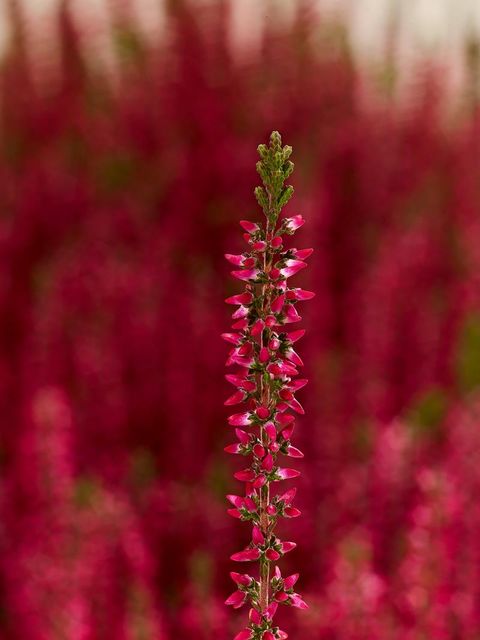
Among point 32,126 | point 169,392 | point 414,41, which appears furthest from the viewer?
point 32,126

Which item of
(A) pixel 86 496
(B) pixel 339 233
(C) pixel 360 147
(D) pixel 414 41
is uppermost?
(D) pixel 414 41

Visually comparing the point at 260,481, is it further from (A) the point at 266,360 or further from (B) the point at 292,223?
(B) the point at 292,223

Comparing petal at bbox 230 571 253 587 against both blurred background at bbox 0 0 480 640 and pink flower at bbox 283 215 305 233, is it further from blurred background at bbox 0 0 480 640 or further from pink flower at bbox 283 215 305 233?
blurred background at bbox 0 0 480 640

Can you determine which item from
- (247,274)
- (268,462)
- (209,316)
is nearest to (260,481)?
(268,462)

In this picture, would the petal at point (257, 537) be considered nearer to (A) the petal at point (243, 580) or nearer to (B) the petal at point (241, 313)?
(A) the petal at point (243, 580)

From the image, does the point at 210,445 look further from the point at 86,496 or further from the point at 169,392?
the point at 86,496

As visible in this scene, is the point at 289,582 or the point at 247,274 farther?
the point at 289,582

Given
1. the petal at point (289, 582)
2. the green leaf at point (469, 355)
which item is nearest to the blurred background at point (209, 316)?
the green leaf at point (469, 355)

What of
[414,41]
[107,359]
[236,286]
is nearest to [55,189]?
[236,286]
